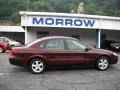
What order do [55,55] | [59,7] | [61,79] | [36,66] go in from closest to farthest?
[61,79], [36,66], [55,55], [59,7]

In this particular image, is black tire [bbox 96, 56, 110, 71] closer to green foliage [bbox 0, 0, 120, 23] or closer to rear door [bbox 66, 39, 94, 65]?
rear door [bbox 66, 39, 94, 65]

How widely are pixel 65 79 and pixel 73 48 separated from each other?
5.80 feet

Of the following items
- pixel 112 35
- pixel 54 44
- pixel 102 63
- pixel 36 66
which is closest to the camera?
pixel 36 66

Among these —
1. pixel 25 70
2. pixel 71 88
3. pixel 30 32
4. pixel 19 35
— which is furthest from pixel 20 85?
pixel 19 35

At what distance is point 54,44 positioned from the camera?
9531 millimetres

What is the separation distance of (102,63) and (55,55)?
7.25 ft

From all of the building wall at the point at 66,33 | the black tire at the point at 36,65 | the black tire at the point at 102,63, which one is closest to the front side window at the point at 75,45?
the black tire at the point at 102,63

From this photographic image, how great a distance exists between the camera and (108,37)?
2838 centimetres

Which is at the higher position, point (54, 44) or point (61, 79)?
point (54, 44)

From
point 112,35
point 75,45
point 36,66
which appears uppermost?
point 112,35

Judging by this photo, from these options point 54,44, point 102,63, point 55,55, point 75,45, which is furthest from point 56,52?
point 102,63

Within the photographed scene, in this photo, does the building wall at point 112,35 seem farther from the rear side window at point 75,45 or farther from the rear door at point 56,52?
the rear door at point 56,52

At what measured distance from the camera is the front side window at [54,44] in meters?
9.44

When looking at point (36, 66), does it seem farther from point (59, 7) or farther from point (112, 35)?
point (59, 7)
